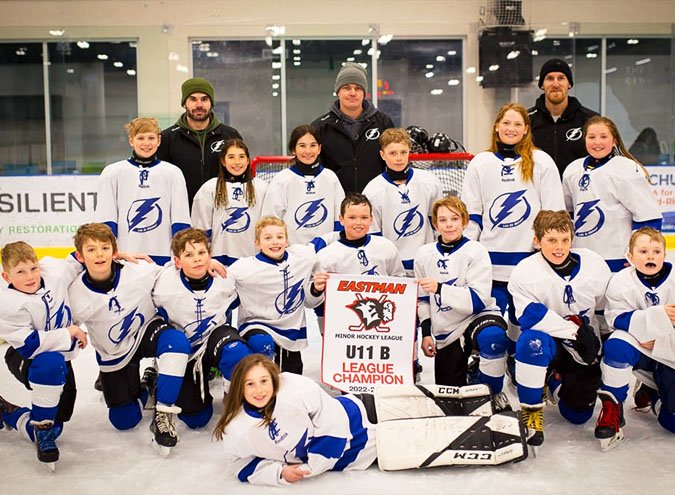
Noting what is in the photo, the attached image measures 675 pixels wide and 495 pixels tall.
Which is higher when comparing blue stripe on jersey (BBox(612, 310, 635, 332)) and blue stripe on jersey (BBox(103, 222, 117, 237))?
blue stripe on jersey (BBox(103, 222, 117, 237))

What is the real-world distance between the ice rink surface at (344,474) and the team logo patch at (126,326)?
37cm

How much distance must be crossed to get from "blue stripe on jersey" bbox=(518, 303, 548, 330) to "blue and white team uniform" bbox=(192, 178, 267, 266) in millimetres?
1420

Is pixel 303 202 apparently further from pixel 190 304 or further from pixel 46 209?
pixel 46 209

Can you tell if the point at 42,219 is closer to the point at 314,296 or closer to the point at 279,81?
the point at 279,81

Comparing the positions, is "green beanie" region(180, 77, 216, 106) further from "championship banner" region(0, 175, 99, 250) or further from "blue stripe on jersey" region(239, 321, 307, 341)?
"championship banner" region(0, 175, 99, 250)

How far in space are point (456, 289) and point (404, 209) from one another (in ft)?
1.94

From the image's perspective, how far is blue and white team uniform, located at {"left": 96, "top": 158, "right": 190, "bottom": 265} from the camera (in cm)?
343

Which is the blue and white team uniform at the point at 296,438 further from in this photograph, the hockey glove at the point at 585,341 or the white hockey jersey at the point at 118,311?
the hockey glove at the point at 585,341

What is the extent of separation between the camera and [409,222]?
11.5 ft

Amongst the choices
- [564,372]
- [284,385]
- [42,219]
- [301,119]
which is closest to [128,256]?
[284,385]

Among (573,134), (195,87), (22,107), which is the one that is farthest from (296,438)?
(22,107)

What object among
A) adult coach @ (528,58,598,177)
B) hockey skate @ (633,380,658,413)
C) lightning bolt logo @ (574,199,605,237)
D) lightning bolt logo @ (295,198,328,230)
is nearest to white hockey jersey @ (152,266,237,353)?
lightning bolt logo @ (295,198,328,230)

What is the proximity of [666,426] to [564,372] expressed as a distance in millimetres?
404

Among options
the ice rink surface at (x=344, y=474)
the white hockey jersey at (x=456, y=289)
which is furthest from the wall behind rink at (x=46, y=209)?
the white hockey jersey at (x=456, y=289)
